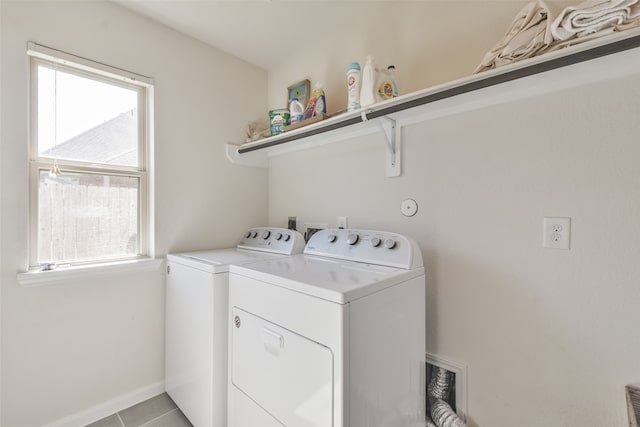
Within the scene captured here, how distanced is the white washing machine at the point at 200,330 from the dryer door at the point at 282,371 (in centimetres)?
12

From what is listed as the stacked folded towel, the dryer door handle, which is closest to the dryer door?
the dryer door handle

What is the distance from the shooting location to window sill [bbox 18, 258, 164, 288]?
1379 mm

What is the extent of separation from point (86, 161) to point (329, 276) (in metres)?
1.62

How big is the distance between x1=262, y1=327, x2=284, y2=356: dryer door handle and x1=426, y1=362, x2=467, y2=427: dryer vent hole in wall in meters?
0.87

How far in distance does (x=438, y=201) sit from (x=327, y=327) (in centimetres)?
88

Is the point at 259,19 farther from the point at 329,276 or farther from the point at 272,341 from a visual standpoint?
the point at 272,341

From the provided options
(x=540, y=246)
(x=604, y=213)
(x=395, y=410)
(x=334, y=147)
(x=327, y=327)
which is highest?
(x=334, y=147)

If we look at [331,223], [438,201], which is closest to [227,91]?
[331,223]

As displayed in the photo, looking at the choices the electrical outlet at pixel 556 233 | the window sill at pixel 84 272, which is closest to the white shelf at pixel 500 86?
the electrical outlet at pixel 556 233

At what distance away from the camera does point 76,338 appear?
1.54 m

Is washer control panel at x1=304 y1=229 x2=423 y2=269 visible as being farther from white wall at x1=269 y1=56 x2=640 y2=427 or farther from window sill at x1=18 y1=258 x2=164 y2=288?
window sill at x1=18 y1=258 x2=164 y2=288

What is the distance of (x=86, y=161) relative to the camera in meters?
1.62

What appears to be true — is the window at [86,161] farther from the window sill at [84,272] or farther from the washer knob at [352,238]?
the washer knob at [352,238]

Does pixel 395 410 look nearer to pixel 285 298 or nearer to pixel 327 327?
pixel 327 327
